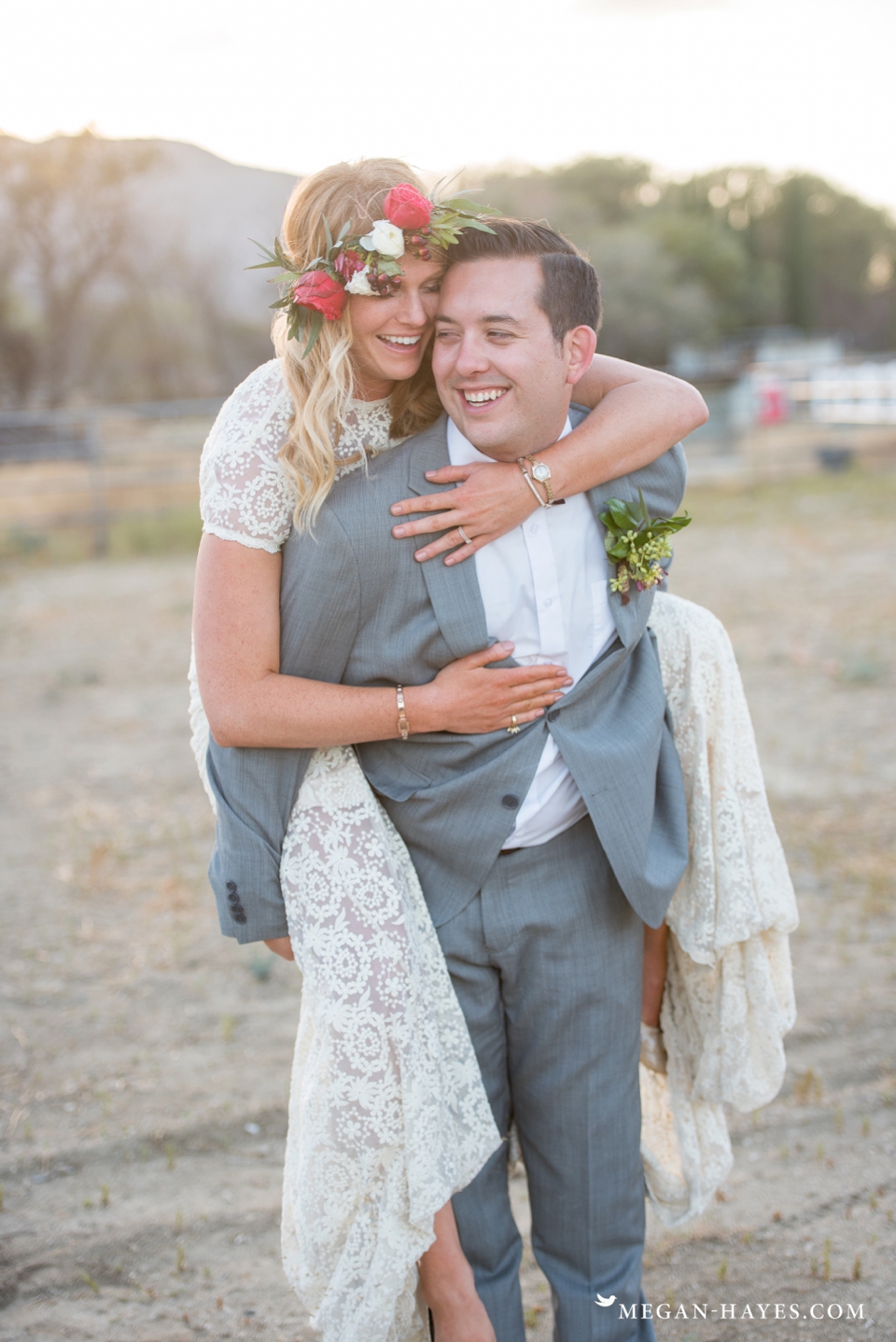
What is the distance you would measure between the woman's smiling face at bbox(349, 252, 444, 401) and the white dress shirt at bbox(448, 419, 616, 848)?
176 mm

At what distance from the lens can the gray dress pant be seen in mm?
2189

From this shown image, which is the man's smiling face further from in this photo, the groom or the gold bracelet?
the gold bracelet

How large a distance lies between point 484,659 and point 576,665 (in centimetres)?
21

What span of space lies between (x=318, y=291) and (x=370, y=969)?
1.20 metres

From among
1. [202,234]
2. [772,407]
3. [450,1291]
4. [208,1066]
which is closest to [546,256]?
[450,1291]

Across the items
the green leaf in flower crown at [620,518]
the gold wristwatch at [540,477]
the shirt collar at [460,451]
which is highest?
the shirt collar at [460,451]


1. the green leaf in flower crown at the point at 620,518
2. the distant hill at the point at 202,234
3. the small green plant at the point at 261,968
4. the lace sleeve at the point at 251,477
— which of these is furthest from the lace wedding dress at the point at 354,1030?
the distant hill at the point at 202,234

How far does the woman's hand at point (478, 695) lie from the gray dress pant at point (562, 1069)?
0.97 ft

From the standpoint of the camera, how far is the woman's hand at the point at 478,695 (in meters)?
2.05

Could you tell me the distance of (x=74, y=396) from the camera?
31156 millimetres

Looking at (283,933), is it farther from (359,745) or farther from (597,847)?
(597,847)

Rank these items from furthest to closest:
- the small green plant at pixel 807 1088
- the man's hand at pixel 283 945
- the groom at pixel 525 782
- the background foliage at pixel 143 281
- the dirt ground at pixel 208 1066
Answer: the background foliage at pixel 143 281 < the small green plant at pixel 807 1088 < the dirt ground at pixel 208 1066 < the man's hand at pixel 283 945 < the groom at pixel 525 782

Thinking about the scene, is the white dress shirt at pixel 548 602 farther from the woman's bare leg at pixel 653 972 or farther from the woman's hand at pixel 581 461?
the woman's bare leg at pixel 653 972

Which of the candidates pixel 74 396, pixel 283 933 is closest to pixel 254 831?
pixel 283 933
